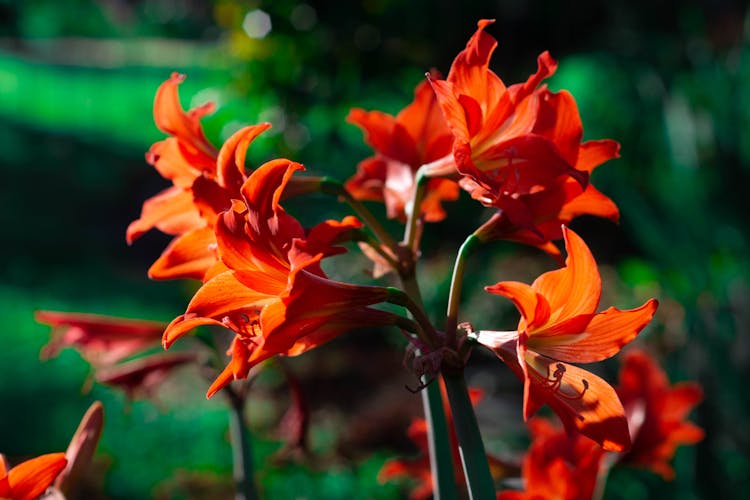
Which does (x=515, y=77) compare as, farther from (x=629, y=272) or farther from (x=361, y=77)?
(x=629, y=272)

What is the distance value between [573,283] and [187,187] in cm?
36

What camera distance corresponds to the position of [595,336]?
577 millimetres

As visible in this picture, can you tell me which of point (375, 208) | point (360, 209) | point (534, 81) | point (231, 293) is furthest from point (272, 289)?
point (375, 208)

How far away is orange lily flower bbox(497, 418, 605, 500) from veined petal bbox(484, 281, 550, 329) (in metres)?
0.20

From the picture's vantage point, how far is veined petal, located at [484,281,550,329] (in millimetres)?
517

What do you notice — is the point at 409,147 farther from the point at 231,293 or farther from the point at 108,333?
the point at 108,333

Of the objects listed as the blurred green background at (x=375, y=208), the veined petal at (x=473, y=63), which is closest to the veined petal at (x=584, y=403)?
the veined petal at (x=473, y=63)

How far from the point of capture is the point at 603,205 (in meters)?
0.67

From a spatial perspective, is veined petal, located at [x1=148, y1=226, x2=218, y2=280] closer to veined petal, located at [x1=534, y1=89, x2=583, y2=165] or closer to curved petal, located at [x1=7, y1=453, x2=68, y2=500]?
curved petal, located at [x1=7, y1=453, x2=68, y2=500]

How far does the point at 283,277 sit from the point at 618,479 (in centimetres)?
119

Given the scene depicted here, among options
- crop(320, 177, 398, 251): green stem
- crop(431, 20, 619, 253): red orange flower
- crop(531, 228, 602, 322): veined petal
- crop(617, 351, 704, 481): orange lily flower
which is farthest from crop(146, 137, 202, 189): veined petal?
crop(617, 351, 704, 481): orange lily flower

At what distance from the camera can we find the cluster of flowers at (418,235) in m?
0.54

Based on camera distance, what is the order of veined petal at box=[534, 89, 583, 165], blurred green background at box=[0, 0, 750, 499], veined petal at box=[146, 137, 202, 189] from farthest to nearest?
blurred green background at box=[0, 0, 750, 499] → veined petal at box=[146, 137, 202, 189] → veined petal at box=[534, 89, 583, 165]

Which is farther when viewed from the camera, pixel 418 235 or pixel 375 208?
pixel 375 208
